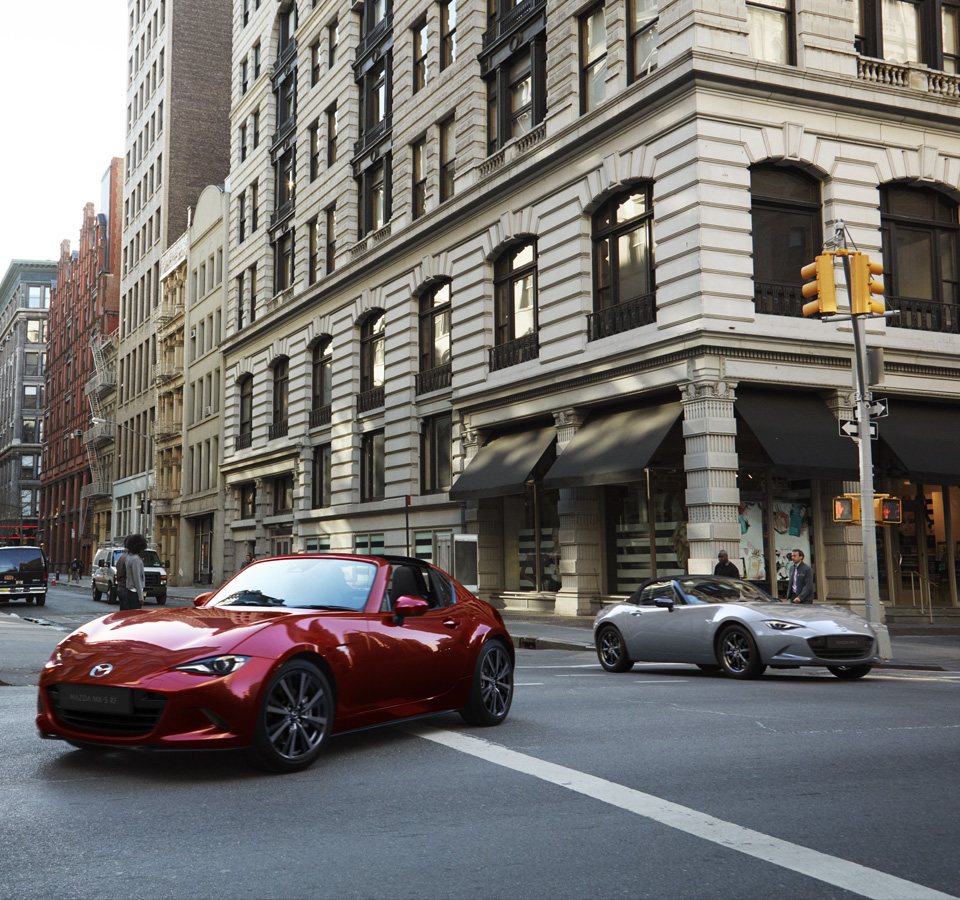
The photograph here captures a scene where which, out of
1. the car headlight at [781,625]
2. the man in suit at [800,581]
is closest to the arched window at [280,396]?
the man in suit at [800,581]

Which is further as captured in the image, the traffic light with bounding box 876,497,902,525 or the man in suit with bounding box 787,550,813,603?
the man in suit with bounding box 787,550,813,603

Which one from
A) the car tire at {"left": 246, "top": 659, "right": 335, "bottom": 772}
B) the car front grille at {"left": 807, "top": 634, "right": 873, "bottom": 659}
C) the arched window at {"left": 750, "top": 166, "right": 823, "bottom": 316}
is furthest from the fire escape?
the car tire at {"left": 246, "top": 659, "right": 335, "bottom": 772}

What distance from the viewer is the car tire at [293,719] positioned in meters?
6.62

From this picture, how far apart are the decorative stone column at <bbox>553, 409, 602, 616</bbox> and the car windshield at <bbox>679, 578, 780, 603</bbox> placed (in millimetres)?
10255

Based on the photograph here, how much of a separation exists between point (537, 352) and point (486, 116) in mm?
7924

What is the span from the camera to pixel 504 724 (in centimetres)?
905

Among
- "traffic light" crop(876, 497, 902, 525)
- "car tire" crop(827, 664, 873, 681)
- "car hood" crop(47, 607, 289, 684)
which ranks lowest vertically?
"car tire" crop(827, 664, 873, 681)

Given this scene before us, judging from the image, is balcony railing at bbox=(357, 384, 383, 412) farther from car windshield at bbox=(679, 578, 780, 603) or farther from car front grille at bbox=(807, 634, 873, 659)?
car front grille at bbox=(807, 634, 873, 659)

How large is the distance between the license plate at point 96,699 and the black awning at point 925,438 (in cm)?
1863

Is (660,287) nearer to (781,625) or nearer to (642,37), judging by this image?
(642,37)

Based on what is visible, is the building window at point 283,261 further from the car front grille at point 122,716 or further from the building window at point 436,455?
the car front grille at point 122,716

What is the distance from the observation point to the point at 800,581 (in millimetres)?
17641

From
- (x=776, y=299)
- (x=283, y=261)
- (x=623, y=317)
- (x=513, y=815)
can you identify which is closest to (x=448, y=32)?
(x=623, y=317)

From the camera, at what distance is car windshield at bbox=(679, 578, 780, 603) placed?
14.1m
